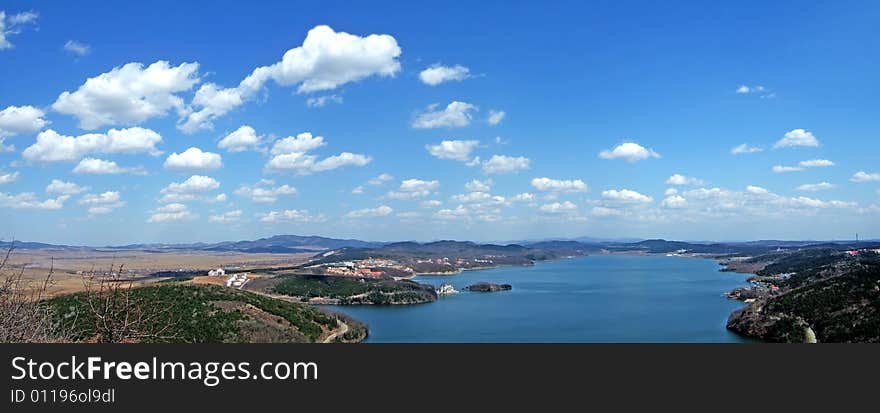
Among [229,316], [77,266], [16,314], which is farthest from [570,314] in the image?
[77,266]

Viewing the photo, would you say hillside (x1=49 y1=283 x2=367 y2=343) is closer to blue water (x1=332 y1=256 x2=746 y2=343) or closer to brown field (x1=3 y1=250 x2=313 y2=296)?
brown field (x1=3 y1=250 x2=313 y2=296)

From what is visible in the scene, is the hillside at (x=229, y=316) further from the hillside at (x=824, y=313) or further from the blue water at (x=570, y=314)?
the hillside at (x=824, y=313)

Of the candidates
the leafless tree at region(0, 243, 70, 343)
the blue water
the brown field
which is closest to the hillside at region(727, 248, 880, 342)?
the blue water

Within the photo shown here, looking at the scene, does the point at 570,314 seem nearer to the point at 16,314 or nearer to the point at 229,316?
the point at 229,316

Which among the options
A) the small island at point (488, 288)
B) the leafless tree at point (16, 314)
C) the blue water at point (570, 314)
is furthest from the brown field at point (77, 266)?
the small island at point (488, 288)

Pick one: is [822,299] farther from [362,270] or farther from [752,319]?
[362,270]
